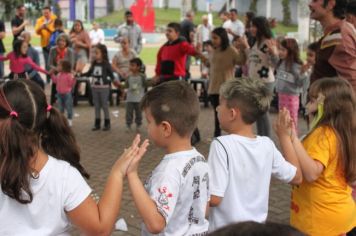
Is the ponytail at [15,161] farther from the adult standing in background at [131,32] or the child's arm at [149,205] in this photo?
the adult standing in background at [131,32]

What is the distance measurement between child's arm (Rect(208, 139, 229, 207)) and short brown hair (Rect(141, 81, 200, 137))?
30cm

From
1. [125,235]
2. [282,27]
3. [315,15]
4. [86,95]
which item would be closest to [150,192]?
[125,235]

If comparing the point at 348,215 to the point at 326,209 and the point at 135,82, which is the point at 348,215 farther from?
the point at 135,82

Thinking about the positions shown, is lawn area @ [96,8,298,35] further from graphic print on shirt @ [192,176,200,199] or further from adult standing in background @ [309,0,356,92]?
graphic print on shirt @ [192,176,200,199]

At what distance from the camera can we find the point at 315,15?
4.21 meters

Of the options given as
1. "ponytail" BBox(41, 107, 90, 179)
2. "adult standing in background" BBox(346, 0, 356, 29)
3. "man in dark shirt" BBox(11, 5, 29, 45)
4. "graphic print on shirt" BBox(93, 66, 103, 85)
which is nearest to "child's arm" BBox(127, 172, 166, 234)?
"ponytail" BBox(41, 107, 90, 179)

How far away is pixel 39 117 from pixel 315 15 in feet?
9.11

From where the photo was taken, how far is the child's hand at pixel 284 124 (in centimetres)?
293

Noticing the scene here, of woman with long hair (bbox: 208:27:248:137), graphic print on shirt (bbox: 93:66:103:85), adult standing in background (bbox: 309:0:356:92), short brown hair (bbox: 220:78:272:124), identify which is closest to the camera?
short brown hair (bbox: 220:78:272:124)

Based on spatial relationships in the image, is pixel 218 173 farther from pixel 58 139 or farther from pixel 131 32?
pixel 131 32

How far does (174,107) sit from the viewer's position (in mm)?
2447

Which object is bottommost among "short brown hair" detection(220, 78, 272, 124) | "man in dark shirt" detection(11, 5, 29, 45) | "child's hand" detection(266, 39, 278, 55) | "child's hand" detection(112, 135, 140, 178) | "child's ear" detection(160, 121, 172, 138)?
"child's hand" detection(112, 135, 140, 178)

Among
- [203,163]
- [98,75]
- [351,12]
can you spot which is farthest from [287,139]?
[98,75]

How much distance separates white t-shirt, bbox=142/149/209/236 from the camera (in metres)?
2.29
